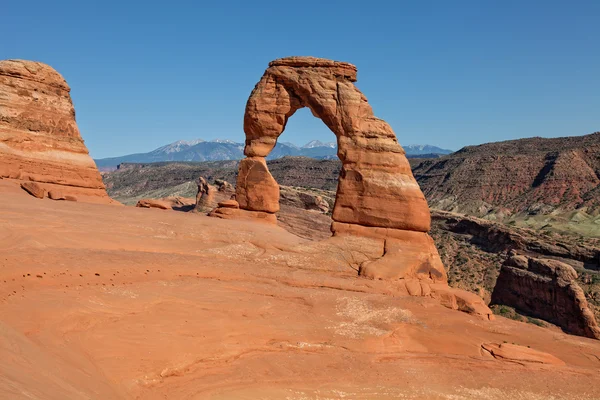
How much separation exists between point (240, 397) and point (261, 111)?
53.0 feet

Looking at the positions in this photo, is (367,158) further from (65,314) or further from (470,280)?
(470,280)

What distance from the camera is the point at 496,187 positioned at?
92.4 metres

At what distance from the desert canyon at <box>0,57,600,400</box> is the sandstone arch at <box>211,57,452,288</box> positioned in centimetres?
7

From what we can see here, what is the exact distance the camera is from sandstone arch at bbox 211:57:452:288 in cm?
1797

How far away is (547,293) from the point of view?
96.0 ft

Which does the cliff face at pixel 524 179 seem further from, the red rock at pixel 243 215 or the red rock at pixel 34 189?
the red rock at pixel 34 189

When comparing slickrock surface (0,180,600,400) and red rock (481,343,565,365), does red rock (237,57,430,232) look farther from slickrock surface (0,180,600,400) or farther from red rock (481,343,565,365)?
red rock (481,343,565,365)

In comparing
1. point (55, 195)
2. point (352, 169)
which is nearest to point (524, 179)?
point (352, 169)

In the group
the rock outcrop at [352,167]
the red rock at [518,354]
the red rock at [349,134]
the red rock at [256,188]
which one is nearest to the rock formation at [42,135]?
the red rock at [256,188]

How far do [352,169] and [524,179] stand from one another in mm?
83807

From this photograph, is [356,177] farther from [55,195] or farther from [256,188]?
[55,195]

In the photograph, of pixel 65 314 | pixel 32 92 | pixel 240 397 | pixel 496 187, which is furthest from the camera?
pixel 496 187

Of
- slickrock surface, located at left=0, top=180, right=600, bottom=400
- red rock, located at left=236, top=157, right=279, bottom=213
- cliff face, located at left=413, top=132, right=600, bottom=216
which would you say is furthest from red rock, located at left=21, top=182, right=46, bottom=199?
cliff face, located at left=413, top=132, right=600, bottom=216

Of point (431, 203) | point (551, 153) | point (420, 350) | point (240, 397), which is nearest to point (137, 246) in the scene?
point (240, 397)
